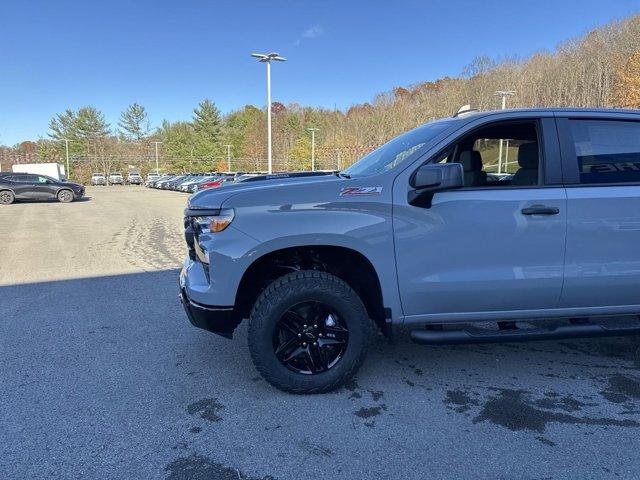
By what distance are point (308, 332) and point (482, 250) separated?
1.32 metres

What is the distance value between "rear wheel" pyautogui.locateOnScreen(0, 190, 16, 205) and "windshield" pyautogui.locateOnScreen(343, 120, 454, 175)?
933 inches

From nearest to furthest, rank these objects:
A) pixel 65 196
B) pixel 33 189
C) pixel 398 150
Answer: pixel 398 150, pixel 33 189, pixel 65 196

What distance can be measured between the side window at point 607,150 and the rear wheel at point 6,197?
25.3m

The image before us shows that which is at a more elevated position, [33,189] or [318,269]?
[33,189]

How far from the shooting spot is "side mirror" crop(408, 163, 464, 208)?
296 centimetres

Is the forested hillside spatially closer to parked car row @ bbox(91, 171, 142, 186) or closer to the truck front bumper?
parked car row @ bbox(91, 171, 142, 186)

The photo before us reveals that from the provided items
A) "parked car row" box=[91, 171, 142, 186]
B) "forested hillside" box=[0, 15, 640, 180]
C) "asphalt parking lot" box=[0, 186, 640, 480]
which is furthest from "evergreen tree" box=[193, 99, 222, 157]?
"asphalt parking lot" box=[0, 186, 640, 480]

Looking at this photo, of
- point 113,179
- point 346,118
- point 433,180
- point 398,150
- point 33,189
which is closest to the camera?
point 433,180

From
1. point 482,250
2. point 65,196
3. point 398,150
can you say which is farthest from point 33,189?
point 482,250

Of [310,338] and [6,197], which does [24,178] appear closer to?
[6,197]

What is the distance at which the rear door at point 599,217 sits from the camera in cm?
320

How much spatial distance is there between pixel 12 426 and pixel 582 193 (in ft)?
13.2

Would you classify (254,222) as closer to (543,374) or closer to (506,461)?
(506,461)

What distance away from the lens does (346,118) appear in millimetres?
73812
